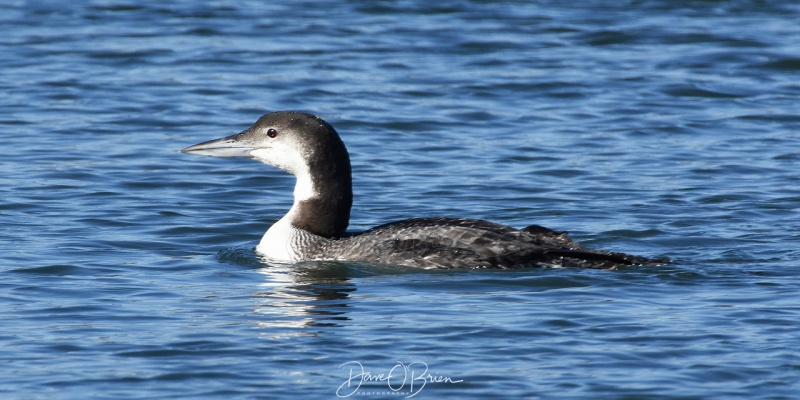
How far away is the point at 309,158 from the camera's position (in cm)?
955

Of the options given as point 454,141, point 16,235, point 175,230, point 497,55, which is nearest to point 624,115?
point 454,141

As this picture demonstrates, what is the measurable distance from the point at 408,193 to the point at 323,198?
2.24 meters

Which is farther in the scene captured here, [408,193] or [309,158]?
[408,193]

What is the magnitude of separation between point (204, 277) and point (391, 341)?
1.88 meters

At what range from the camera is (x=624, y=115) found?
48.3 ft

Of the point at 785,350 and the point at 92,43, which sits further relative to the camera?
the point at 92,43

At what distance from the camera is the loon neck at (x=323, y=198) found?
9.54 m

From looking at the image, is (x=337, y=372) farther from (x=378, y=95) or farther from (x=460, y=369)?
(x=378, y=95)

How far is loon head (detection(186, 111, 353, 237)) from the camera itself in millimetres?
9516
